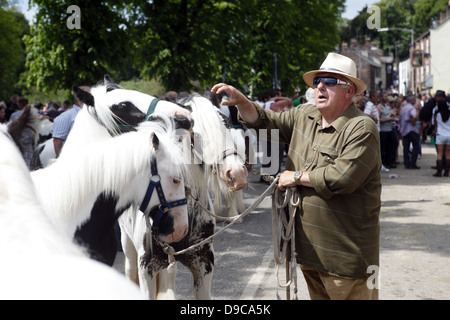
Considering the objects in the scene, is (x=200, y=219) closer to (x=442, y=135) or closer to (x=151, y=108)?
(x=151, y=108)

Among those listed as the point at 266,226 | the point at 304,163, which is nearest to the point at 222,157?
the point at 304,163

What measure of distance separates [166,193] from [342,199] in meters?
1.08

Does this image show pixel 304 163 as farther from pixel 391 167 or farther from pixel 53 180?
pixel 391 167

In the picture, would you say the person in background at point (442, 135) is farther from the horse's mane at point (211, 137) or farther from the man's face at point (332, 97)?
the man's face at point (332, 97)

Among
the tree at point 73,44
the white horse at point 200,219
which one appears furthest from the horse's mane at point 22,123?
the tree at point 73,44

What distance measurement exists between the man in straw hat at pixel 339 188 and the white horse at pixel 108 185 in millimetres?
715

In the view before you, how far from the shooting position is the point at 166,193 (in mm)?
3014

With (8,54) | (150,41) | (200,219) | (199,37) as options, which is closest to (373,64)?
(8,54)

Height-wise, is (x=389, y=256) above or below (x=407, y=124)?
below

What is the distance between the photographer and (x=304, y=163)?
339 cm

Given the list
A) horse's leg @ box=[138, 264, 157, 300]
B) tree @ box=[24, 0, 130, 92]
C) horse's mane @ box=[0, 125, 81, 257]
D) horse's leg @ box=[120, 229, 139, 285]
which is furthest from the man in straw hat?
tree @ box=[24, 0, 130, 92]

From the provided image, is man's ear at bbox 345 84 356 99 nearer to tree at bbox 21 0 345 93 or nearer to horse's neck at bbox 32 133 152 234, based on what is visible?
horse's neck at bbox 32 133 152 234

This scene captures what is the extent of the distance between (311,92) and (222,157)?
708 cm

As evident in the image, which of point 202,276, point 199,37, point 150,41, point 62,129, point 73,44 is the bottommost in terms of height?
point 202,276
